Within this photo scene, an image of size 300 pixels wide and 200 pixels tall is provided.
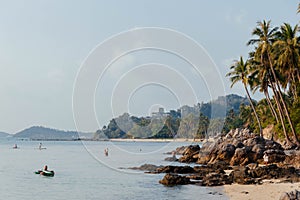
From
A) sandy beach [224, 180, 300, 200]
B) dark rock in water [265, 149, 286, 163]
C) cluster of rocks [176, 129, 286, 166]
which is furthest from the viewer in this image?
cluster of rocks [176, 129, 286, 166]

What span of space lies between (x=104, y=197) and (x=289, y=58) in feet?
88.7

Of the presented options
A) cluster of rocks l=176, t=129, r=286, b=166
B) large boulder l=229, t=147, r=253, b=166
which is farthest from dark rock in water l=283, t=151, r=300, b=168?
large boulder l=229, t=147, r=253, b=166

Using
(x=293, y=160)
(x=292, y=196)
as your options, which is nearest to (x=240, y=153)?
(x=293, y=160)

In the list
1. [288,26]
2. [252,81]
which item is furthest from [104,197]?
[252,81]

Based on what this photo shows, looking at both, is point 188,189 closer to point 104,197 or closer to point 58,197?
point 104,197

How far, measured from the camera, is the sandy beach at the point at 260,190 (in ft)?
70.5

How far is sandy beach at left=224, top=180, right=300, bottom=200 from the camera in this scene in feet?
70.5

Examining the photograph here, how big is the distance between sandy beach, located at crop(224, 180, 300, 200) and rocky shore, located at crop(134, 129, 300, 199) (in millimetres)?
1069

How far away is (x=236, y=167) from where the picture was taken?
119 ft

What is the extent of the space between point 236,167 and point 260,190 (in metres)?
13.1

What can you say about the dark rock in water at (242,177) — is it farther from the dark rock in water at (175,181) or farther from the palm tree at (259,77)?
the palm tree at (259,77)

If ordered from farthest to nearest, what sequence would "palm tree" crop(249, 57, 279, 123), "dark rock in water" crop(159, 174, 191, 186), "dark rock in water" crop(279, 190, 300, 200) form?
"palm tree" crop(249, 57, 279, 123), "dark rock in water" crop(159, 174, 191, 186), "dark rock in water" crop(279, 190, 300, 200)

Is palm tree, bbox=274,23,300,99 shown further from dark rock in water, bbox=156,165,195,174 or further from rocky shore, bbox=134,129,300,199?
dark rock in water, bbox=156,165,195,174

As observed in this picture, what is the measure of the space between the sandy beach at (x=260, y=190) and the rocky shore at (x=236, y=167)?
1.07m
